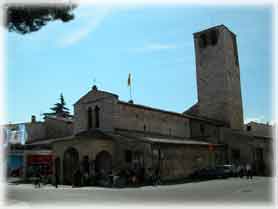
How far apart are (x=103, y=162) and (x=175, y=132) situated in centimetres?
1148

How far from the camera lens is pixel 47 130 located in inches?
1866

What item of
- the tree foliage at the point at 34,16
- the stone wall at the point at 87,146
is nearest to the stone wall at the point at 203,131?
the stone wall at the point at 87,146

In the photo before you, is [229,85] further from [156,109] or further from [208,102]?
[156,109]

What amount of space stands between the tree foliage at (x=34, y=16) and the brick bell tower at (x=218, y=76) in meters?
33.0

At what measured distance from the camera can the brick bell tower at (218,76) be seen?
44.6m

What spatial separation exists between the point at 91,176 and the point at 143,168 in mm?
3846

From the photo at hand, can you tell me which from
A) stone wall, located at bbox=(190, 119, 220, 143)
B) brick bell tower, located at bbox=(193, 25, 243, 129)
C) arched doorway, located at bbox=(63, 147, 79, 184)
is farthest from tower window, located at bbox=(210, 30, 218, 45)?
arched doorway, located at bbox=(63, 147, 79, 184)

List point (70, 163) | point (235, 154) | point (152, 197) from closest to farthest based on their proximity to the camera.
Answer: point (152, 197) → point (70, 163) → point (235, 154)

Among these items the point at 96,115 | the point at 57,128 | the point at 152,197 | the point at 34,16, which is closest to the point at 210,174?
the point at 96,115

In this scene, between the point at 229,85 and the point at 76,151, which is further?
the point at 229,85

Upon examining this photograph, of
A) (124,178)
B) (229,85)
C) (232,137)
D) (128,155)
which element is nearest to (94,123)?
(128,155)

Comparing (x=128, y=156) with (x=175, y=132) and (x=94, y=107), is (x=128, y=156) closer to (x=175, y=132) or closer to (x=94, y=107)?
(x=94, y=107)

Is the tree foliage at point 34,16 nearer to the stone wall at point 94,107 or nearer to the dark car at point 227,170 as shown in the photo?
the stone wall at point 94,107

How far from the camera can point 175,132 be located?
3903 centimetres
